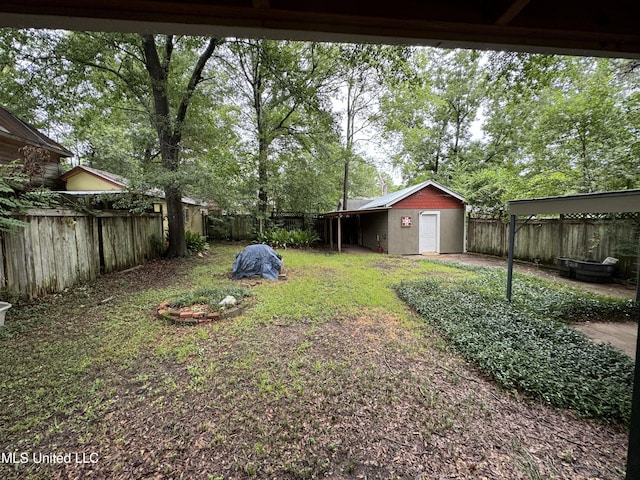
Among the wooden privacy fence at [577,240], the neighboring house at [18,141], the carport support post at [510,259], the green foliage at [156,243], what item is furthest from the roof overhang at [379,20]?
the green foliage at [156,243]

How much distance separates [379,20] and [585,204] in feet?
14.4

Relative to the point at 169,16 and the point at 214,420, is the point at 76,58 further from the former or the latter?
the point at 214,420

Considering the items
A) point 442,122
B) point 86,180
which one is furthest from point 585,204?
point 442,122

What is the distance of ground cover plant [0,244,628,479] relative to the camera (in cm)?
175

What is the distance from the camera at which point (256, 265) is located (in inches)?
264

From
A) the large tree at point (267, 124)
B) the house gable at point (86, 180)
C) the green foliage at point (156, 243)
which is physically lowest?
the green foliage at point (156, 243)

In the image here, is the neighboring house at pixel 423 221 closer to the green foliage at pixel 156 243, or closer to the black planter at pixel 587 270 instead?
the black planter at pixel 587 270

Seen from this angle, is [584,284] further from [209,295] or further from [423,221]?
[209,295]

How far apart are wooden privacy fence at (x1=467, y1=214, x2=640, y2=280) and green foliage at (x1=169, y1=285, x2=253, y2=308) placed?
20.1 feet

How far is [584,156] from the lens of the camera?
7.92 m

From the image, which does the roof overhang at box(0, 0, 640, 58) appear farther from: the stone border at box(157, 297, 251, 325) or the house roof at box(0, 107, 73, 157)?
the house roof at box(0, 107, 73, 157)

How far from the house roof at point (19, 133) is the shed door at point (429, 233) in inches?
549

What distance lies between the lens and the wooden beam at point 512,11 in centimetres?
129

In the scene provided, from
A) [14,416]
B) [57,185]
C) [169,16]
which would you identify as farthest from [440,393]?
[57,185]
